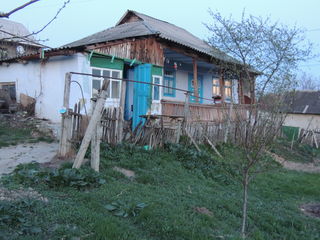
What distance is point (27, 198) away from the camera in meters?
3.74

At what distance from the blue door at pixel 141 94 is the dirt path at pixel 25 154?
9.88 ft

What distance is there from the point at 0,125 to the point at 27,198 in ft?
26.4

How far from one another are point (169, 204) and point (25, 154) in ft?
14.5

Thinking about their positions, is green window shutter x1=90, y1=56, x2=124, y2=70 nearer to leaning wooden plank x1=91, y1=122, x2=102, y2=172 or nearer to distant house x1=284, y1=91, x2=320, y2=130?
leaning wooden plank x1=91, y1=122, x2=102, y2=172

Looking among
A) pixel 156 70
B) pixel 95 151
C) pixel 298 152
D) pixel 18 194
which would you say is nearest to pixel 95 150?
pixel 95 151

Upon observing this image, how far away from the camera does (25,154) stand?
7156 millimetres

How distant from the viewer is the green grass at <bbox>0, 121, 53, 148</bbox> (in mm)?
8645

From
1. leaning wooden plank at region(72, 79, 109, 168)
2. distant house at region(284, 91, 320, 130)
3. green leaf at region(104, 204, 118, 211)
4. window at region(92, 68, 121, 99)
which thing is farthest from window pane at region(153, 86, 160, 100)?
distant house at region(284, 91, 320, 130)

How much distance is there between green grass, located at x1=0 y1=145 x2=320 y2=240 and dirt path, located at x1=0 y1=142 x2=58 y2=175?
59.2 inches

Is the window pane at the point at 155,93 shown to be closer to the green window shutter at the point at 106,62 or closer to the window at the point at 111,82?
the window at the point at 111,82

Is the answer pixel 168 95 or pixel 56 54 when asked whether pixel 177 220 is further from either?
pixel 168 95

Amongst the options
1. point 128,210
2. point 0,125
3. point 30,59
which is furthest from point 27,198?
point 30,59

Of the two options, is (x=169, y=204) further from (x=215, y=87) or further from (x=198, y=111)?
(x=215, y=87)

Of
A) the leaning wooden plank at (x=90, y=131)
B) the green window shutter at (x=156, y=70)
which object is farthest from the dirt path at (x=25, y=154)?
the green window shutter at (x=156, y=70)
